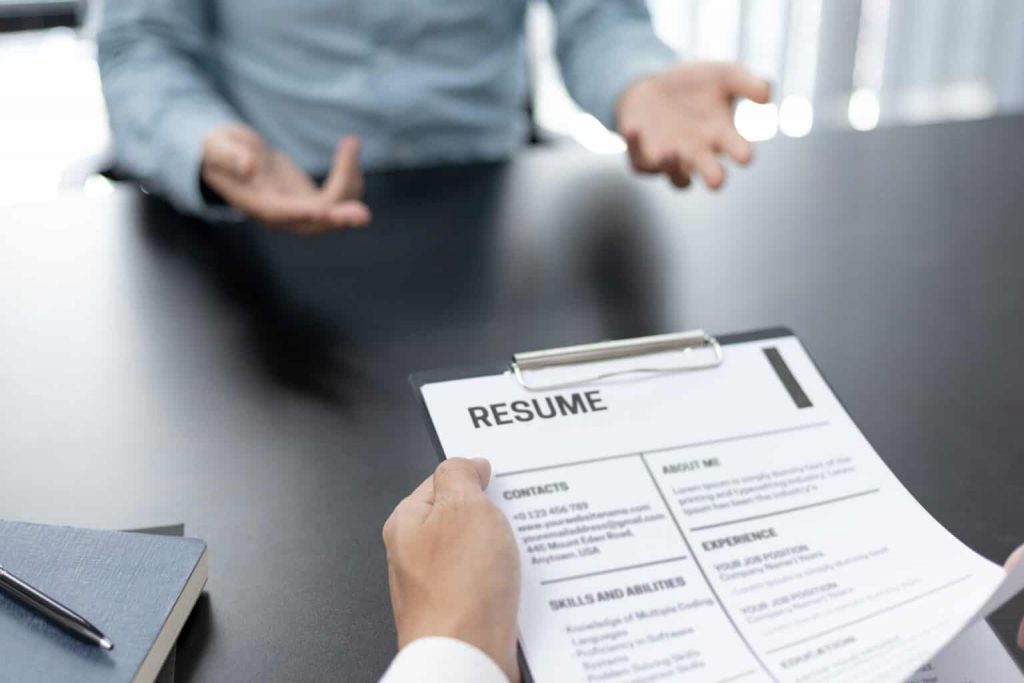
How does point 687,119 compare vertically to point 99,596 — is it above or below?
above

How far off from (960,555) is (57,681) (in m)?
0.43

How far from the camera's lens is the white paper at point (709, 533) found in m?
0.47

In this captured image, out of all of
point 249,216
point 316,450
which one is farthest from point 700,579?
point 249,216

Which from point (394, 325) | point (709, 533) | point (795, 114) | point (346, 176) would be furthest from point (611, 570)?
point (795, 114)

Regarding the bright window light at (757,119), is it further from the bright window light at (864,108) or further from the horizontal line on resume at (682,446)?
the horizontal line on resume at (682,446)

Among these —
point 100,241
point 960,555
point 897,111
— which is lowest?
point 897,111

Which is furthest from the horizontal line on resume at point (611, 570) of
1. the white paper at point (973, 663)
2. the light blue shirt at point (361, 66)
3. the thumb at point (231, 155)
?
the light blue shirt at point (361, 66)

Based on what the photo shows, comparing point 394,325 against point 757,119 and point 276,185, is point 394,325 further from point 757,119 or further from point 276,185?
point 757,119

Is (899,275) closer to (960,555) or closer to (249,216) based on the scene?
(960,555)

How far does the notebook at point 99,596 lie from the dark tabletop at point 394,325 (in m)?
0.03

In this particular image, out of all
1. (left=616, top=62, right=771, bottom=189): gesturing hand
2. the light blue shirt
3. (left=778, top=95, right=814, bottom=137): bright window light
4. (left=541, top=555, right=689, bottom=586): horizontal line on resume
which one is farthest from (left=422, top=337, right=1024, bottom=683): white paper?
(left=778, top=95, right=814, bottom=137): bright window light

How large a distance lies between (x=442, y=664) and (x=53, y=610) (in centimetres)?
19

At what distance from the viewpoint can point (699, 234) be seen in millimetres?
942

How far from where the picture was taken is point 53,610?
1.57ft
